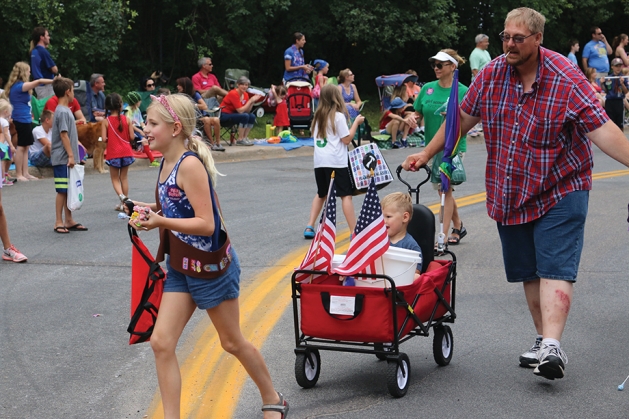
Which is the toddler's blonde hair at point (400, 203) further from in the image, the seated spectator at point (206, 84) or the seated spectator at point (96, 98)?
the seated spectator at point (206, 84)

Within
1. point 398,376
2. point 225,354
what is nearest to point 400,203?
point 398,376

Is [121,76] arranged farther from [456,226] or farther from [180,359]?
[180,359]

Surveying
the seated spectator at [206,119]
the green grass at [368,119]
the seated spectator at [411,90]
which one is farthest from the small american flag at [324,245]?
the seated spectator at [411,90]

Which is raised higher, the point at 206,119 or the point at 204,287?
the point at 204,287

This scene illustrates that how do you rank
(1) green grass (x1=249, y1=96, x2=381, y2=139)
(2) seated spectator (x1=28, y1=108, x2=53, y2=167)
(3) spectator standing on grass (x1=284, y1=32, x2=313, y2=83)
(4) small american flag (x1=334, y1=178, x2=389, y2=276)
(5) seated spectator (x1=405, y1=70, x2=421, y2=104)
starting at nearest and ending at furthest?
(4) small american flag (x1=334, y1=178, x2=389, y2=276), (2) seated spectator (x1=28, y1=108, x2=53, y2=167), (3) spectator standing on grass (x1=284, y1=32, x2=313, y2=83), (1) green grass (x1=249, y1=96, x2=381, y2=139), (5) seated spectator (x1=405, y1=70, x2=421, y2=104)

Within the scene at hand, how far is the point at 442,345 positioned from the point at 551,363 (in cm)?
84

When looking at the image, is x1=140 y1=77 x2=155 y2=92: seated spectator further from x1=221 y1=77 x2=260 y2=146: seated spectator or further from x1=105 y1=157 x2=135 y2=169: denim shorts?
x1=105 y1=157 x2=135 y2=169: denim shorts

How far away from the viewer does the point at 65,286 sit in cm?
817

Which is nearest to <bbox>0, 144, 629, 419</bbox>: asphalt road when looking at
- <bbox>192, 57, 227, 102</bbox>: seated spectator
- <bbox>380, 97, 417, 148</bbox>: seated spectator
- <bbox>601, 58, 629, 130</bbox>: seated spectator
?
<bbox>192, 57, 227, 102</bbox>: seated spectator

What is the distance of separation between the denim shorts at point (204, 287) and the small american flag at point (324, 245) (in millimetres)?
824

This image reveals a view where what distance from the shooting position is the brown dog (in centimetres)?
1575

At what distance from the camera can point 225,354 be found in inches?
244

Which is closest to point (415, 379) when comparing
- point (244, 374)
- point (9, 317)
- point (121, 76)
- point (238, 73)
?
point (244, 374)

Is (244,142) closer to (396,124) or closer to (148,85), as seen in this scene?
(148,85)
